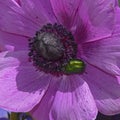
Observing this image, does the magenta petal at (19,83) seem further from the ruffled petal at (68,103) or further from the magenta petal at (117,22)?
the magenta petal at (117,22)

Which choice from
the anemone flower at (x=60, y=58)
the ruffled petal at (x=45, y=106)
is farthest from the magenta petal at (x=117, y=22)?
the ruffled petal at (x=45, y=106)

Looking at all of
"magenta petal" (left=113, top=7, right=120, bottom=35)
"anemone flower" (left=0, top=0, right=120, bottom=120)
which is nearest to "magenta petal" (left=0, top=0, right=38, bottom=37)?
"anemone flower" (left=0, top=0, right=120, bottom=120)

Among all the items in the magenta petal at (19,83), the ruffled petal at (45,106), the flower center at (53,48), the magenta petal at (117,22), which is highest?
the magenta petal at (117,22)

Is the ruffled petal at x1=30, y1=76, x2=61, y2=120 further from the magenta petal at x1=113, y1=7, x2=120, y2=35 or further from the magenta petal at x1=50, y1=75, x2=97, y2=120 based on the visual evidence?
the magenta petal at x1=113, y1=7, x2=120, y2=35

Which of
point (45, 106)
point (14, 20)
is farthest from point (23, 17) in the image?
point (45, 106)

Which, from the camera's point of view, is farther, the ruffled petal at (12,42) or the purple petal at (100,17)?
the ruffled petal at (12,42)

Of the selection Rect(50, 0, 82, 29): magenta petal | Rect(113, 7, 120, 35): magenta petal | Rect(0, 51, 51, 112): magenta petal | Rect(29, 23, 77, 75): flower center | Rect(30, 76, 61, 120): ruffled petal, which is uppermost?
Rect(50, 0, 82, 29): magenta petal

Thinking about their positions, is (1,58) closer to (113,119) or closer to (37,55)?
(37,55)

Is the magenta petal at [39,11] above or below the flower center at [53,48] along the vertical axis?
above

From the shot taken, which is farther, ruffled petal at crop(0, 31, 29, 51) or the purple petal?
ruffled petal at crop(0, 31, 29, 51)
